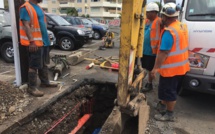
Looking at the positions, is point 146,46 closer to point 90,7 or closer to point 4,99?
point 4,99

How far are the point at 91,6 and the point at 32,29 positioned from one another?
177 feet

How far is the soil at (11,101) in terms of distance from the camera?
3.21 m

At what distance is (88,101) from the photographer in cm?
468

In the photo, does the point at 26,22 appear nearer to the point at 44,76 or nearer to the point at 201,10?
the point at 44,76

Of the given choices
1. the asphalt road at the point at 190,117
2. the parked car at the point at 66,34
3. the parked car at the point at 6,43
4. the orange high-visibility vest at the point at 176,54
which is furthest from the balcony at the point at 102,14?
the orange high-visibility vest at the point at 176,54

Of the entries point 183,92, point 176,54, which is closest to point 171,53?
point 176,54

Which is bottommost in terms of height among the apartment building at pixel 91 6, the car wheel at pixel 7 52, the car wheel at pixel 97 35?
the car wheel at pixel 7 52

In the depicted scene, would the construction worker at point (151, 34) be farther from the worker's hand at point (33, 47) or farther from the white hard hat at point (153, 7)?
the worker's hand at point (33, 47)

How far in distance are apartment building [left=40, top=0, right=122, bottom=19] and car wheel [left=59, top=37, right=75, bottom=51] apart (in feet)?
143

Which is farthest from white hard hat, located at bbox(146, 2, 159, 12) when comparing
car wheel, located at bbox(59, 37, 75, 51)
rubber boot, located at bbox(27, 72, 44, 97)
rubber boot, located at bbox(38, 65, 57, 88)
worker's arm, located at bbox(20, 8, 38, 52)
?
car wheel, located at bbox(59, 37, 75, 51)

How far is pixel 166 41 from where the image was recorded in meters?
3.07

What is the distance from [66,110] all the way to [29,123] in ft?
2.79

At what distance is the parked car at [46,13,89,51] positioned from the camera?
33.1ft

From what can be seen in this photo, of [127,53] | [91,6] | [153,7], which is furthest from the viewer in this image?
[91,6]
